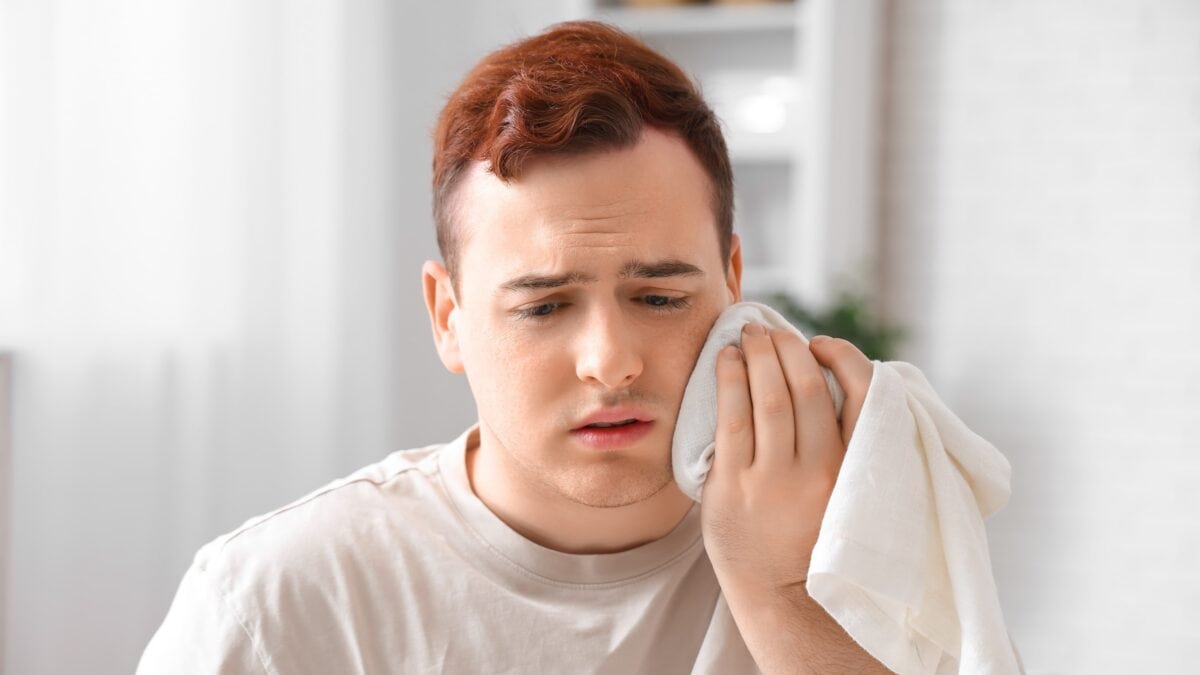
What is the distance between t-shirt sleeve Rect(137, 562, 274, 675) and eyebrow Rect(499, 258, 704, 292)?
454mm

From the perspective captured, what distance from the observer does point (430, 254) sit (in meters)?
3.53

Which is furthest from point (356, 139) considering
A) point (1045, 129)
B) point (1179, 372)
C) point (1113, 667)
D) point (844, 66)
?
point (1113, 667)

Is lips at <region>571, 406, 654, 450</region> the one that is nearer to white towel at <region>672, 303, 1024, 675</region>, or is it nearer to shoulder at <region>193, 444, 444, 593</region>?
white towel at <region>672, 303, 1024, 675</region>

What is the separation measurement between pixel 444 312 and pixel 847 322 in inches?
88.0

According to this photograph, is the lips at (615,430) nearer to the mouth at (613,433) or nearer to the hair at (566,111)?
the mouth at (613,433)

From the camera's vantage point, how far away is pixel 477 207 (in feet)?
4.08

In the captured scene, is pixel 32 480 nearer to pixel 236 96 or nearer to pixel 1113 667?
pixel 236 96

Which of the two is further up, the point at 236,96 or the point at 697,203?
the point at 236,96

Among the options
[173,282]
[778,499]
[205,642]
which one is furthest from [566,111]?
[173,282]

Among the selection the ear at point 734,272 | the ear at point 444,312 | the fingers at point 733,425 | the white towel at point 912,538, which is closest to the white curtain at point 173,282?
the ear at point 444,312

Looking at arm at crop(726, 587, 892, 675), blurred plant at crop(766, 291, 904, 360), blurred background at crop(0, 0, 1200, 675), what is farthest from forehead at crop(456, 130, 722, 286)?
blurred plant at crop(766, 291, 904, 360)

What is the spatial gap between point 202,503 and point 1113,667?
8.71 ft

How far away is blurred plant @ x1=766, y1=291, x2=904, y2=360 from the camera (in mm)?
3430

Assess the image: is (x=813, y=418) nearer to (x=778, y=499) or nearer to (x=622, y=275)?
(x=778, y=499)
